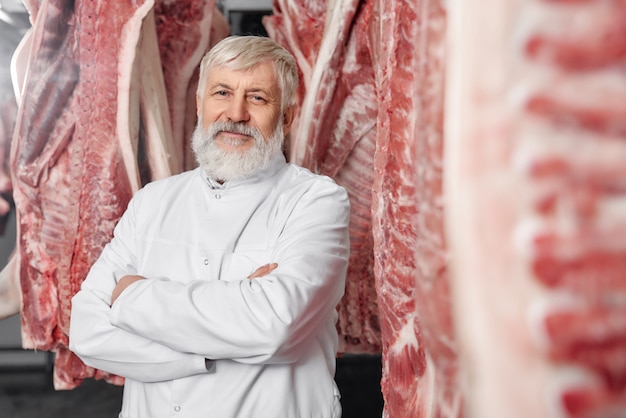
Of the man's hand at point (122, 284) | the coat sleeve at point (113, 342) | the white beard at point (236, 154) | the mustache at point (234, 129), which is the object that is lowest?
the coat sleeve at point (113, 342)

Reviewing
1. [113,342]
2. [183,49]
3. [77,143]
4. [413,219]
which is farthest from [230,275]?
[183,49]

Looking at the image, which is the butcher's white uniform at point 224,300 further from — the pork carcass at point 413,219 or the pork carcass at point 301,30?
the pork carcass at point 301,30

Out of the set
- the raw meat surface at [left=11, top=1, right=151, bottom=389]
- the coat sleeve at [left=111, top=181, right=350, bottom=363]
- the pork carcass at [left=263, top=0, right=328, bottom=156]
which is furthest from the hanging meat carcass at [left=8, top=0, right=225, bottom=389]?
the coat sleeve at [left=111, top=181, right=350, bottom=363]

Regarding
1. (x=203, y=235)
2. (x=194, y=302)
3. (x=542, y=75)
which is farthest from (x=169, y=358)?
(x=542, y=75)

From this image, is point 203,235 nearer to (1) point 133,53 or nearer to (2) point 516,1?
(1) point 133,53

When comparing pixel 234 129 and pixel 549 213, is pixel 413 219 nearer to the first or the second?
pixel 549 213

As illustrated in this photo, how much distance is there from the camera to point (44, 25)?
1.80 meters

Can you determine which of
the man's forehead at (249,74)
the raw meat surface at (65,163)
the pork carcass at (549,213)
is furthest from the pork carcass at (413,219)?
the raw meat surface at (65,163)

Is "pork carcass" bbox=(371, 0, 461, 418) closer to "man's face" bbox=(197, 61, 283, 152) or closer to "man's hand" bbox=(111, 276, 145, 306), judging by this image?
"man's face" bbox=(197, 61, 283, 152)

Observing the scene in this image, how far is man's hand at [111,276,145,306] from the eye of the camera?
4.00 feet

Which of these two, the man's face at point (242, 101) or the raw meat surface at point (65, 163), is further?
the raw meat surface at point (65, 163)

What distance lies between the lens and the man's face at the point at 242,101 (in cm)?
129

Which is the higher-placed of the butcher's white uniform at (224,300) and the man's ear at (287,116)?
the man's ear at (287,116)

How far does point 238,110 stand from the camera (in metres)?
1.29
